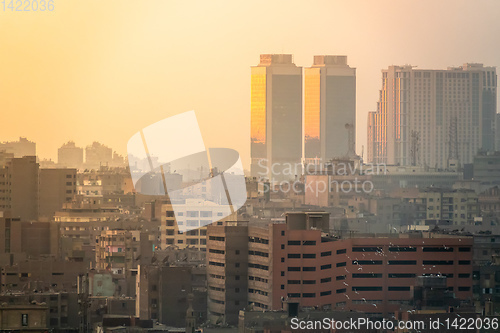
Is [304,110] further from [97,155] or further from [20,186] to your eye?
[20,186]

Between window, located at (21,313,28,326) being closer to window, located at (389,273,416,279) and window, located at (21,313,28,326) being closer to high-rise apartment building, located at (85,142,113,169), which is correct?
window, located at (389,273,416,279)

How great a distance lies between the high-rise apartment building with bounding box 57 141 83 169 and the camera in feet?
237

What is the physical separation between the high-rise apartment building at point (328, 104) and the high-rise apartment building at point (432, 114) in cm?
234

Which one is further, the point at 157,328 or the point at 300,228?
the point at 300,228

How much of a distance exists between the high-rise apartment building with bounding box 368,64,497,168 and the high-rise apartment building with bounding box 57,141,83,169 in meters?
20.2

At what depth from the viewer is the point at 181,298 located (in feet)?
98.7

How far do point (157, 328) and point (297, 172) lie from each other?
65.3 metres

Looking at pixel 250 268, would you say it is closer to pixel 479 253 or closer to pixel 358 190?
pixel 479 253

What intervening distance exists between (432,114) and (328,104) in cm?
622

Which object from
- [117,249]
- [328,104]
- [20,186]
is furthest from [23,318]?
[328,104]

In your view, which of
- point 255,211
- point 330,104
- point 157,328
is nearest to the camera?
point 157,328

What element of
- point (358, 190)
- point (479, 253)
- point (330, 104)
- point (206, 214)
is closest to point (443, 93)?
point (330, 104)

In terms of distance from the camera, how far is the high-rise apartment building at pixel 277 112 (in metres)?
97.2

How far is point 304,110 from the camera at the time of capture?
98312mm
